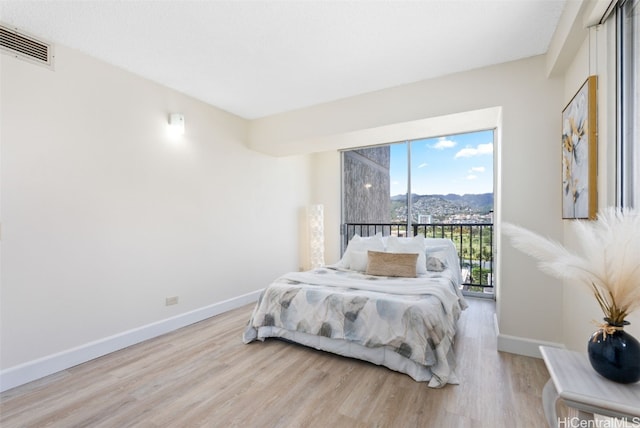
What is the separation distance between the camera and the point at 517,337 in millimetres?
2430

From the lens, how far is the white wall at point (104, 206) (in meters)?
2.04

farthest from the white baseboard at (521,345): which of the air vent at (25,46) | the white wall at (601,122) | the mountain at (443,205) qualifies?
the air vent at (25,46)

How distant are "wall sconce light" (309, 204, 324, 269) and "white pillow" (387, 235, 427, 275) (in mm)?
1613

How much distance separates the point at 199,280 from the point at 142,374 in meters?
1.25

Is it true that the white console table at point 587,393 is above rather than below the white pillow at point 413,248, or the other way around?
below

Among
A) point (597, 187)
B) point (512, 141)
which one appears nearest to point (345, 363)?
point (597, 187)

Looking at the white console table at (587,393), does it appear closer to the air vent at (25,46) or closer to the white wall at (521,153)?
the white wall at (521,153)

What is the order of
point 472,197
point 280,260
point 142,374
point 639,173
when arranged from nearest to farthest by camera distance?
point 639,173 < point 142,374 < point 472,197 < point 280,260

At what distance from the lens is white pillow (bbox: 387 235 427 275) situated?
3.21m

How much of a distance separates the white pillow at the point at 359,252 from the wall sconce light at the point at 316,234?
1236 mm

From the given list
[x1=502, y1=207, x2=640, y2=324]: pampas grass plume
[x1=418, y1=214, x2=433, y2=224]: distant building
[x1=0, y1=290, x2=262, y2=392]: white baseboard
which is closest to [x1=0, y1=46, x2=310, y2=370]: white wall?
[x1=0, y1=290, x2=262, y2=392]: white baseboard

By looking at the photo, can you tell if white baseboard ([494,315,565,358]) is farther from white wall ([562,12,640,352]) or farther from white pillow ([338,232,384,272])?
white pillow ([338,232,384,272])

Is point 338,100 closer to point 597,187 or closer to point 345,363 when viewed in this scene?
point 597,187

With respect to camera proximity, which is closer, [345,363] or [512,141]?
[345,363]
